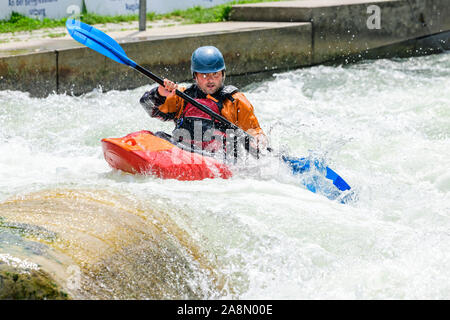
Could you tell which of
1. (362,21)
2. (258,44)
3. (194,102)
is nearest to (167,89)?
(194,102)

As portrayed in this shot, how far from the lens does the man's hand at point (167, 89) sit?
14.2 feet

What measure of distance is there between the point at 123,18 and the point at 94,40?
195 inches

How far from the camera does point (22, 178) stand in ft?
14.3

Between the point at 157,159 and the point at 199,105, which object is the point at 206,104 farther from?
the point at 157,159

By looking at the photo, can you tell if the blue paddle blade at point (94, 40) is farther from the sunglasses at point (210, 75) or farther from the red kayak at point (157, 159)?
the red kayak at point (157, 159)

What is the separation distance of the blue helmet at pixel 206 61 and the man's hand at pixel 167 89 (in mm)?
227

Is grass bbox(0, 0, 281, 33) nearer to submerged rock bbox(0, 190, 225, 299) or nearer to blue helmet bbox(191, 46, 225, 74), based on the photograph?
blue helmet bbox(191, 46, 225, 74)

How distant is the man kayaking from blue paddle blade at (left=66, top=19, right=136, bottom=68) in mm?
376

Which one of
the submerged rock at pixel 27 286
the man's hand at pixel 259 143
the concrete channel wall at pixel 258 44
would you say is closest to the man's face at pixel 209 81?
the man's hand at pixel 259 143

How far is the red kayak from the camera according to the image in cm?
409

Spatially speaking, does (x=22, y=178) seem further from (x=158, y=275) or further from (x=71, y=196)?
(x=158, y=275)

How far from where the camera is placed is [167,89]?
438 cm

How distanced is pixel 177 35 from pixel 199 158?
3.90m

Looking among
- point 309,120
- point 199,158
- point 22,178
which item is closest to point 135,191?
point 199,158
